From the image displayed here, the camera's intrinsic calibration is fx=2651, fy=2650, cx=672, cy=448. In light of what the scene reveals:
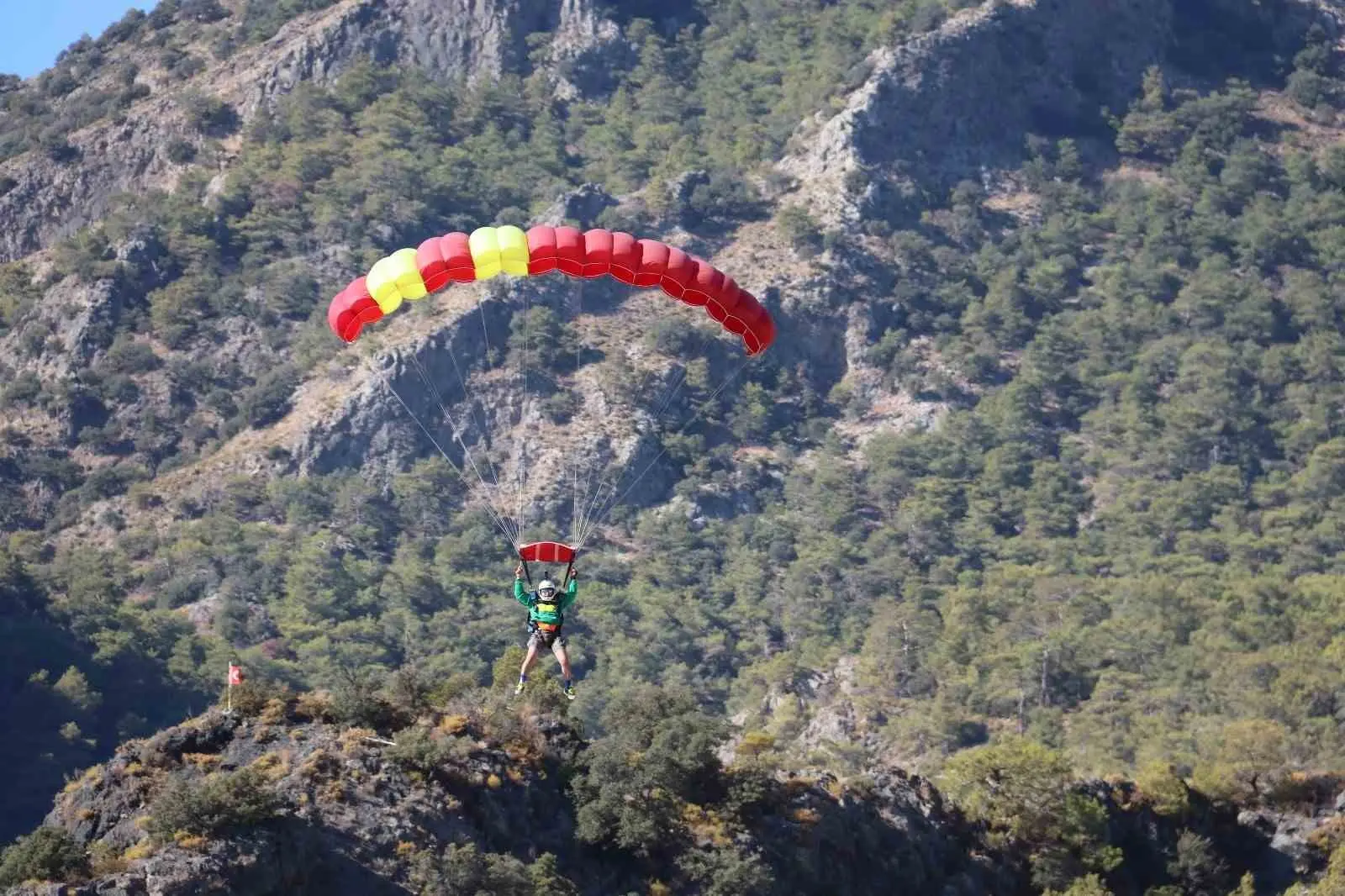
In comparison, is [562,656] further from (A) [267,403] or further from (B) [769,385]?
(B) [769,385]

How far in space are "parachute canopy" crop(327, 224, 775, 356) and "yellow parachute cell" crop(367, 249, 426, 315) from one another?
0.02 metres

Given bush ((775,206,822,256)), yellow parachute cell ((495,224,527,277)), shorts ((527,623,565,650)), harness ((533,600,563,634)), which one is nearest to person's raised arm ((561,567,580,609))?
harness ((533,600,563,634))

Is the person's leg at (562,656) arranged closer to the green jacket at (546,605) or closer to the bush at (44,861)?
the green jacket at (546,605)

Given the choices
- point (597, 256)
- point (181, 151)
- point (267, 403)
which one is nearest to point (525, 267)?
point (597, 256)

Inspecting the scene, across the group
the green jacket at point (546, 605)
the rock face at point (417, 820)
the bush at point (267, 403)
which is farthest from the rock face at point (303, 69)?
the green jacket at point (546, 605)

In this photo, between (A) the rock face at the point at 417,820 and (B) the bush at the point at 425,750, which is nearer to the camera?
(A) the rock face at the point at 417,820

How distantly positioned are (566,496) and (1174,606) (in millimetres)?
27714

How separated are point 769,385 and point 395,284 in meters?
72.7

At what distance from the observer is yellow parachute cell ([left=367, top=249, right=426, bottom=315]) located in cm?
5381

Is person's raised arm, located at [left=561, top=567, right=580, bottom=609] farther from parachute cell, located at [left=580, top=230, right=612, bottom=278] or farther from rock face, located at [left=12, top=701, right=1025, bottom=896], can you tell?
parachute cell, located at [left=580, top=230, right=612, bottom=278]

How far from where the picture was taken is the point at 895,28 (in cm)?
14512

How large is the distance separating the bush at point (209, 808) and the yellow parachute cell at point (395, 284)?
10835 mm

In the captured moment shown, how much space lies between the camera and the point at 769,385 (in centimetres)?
12581

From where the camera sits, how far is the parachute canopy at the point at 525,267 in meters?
53.8
